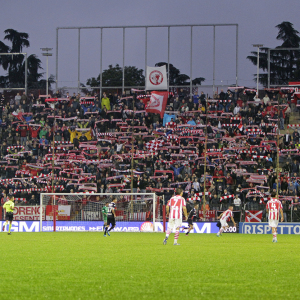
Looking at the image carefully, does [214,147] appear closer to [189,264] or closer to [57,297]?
[189,264]

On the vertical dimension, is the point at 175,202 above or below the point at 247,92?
below

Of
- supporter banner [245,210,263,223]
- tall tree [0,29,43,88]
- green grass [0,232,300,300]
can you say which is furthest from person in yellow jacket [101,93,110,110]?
green grass [0,232,300,300]

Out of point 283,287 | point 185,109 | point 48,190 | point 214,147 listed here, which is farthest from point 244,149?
point 283,287

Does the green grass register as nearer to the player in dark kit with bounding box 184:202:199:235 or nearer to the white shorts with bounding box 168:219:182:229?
the white shorts with bounding box 168:219:182:229

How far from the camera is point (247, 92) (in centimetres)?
4697

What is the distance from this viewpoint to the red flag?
47.3 m

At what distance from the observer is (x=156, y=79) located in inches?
2005

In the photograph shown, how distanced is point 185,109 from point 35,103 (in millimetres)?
14575

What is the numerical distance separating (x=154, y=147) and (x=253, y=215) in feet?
38.9

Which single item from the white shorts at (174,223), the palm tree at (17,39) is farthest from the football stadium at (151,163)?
the palm tree at (17,39)

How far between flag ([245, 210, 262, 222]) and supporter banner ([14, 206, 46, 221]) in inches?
514

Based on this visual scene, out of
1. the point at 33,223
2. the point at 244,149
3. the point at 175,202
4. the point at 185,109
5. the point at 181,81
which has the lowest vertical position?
the point at 33,223

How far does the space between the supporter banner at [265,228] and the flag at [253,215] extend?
865 millimetres

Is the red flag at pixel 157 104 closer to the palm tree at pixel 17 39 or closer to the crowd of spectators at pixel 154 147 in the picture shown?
the crowd of spectators at pixel 154 147
